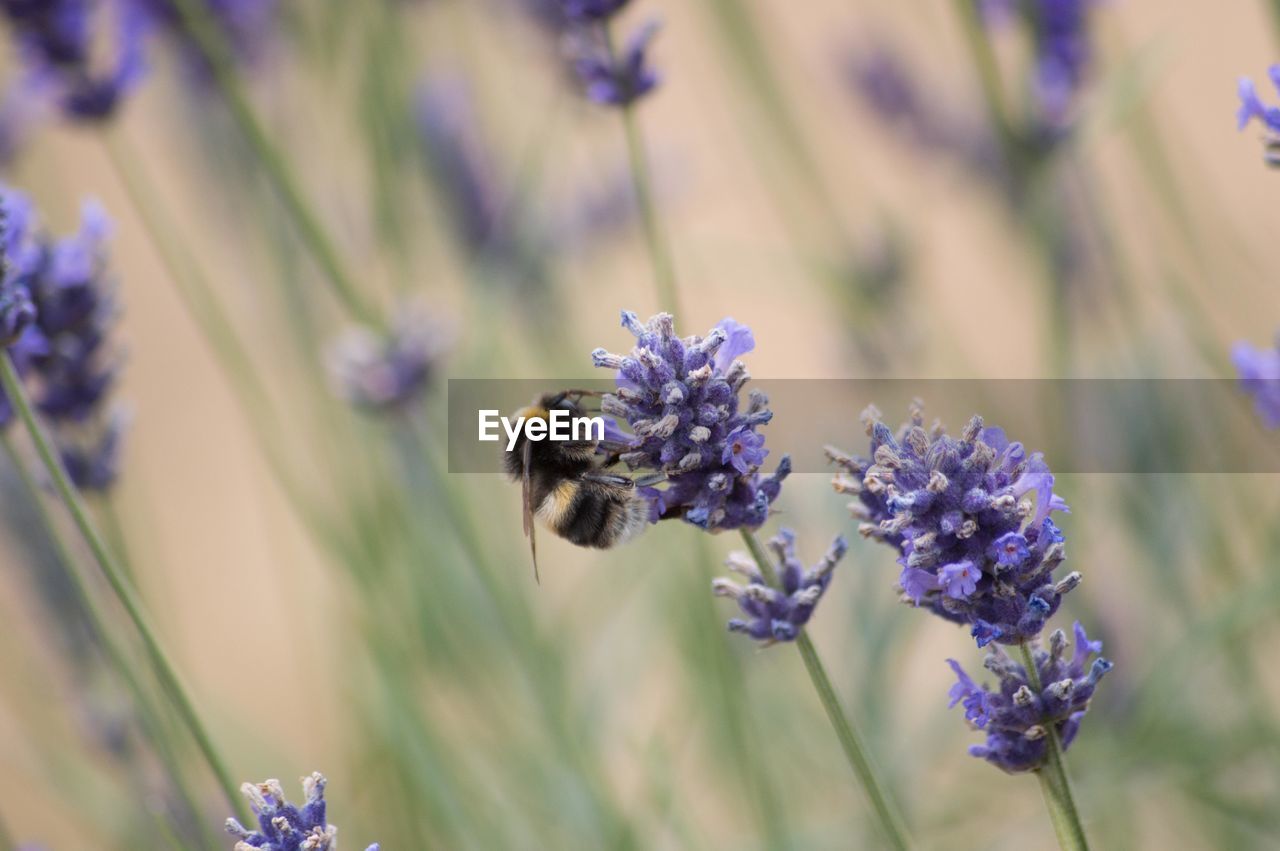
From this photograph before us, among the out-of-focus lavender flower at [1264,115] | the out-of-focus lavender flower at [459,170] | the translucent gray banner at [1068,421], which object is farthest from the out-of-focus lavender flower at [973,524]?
the out-of-focus lavender flower at [459,170]

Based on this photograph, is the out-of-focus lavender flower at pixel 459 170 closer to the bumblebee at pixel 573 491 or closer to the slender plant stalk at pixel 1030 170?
the slender plant stalk at pixel 1030 170

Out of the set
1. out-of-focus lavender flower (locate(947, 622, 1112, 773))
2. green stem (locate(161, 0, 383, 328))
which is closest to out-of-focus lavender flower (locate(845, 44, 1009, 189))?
green stem (locate(161, 0, 383, 328))

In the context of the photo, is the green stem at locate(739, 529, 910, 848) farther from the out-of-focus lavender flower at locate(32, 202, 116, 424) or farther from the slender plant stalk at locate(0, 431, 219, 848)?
the out-of-focus lavender flower at locate(32, 202, 116, 424)

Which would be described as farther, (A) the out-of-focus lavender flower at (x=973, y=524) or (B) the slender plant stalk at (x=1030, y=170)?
(B) the slender plant stalk at (x=1030, y=170)

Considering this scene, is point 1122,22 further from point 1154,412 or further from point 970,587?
point 970,587

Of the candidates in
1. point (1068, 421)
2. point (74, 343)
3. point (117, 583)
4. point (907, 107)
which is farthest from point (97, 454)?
point (907, 107)

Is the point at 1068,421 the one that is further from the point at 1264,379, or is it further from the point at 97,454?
the point at 97,454

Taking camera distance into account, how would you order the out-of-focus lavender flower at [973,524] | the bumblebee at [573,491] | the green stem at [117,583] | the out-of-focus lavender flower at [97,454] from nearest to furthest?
1. the out-of-focus lavender flower at [973,524]
2. the green stem at [117,583]
3. the bumblebee at [573,491]
4. the out-of-focus lavender flower at [97,454]
